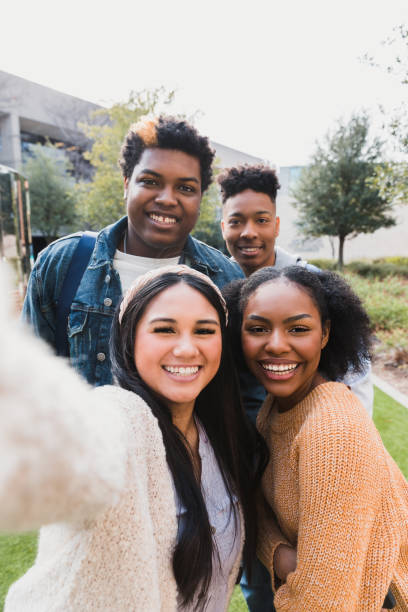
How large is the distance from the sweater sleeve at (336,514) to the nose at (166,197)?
54.6 inches

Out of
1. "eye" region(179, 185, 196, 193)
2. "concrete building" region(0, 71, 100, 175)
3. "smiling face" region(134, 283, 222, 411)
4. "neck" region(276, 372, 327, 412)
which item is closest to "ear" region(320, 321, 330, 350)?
"neck" region(276, 372, 327, 412)

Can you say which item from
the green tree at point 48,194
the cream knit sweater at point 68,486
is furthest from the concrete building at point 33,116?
the cream knit sweater at point 68,486

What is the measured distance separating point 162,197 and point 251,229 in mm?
911

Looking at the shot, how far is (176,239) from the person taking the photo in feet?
7.20

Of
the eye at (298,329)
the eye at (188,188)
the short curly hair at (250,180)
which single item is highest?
the short curly hair at (250,180)

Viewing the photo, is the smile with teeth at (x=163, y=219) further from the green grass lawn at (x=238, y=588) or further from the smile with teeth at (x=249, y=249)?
the green grass lawn at (x=238, y=588)

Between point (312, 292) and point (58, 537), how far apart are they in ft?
4.28

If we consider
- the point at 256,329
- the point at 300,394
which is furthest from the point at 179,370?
the point at 300,394

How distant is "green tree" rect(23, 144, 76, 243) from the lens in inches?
747

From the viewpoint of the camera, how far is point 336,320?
1.87 m

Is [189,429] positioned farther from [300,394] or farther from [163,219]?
[163,219]

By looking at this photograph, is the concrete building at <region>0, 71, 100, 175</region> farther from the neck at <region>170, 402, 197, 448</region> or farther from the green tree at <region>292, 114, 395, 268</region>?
the neck at <region>170, 402, 197, 448</region>

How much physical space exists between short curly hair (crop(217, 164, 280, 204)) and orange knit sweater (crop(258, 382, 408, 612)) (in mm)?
1922

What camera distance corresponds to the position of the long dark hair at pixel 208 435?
1.21 metres
